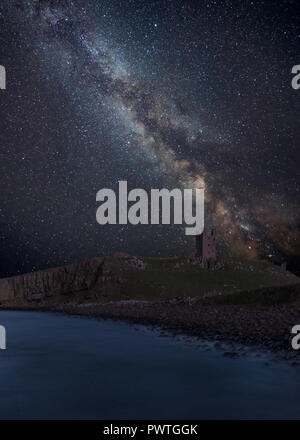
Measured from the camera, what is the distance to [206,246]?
635 ft

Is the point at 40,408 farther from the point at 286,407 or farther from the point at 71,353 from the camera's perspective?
the point at 71,353

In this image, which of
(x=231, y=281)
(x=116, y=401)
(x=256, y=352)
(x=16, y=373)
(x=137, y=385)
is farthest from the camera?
(x=231, y=281)

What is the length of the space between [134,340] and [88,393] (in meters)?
17.2

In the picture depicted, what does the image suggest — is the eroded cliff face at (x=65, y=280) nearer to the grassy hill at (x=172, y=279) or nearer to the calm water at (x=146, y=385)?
the grassy hill at (x=172, y=279)

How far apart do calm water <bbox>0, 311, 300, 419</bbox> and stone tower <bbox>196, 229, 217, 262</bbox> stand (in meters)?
166

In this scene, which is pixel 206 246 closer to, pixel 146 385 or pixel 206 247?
pixel 206 247

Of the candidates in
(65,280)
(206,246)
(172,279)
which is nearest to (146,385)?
(172,279)

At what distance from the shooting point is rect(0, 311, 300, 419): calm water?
12.0 metres

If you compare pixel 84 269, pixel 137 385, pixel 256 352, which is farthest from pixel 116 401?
pixel 84 269

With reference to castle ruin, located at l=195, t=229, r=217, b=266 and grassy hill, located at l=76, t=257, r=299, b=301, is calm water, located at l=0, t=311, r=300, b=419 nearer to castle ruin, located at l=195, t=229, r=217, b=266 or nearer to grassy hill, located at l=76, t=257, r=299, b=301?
grassy hill, located at l=76, t=257, r=299, b=301

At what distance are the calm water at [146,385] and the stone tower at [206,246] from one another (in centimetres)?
16645

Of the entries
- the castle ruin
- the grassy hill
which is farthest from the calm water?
the castle ruin
